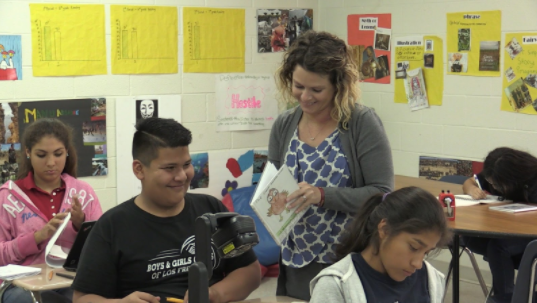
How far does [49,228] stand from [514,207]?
225 centimetres

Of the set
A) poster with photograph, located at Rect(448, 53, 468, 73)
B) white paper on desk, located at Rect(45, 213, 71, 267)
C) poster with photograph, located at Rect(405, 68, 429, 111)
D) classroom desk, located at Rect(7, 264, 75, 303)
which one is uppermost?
poster with photograph, located at Rect(448, 53, 468, 73)

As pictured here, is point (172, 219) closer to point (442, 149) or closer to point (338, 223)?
point (338, 223)

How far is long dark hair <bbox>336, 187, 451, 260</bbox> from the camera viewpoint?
1886mm

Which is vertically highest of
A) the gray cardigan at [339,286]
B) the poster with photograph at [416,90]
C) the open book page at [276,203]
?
Answer: the poster with photograph at [416,90]

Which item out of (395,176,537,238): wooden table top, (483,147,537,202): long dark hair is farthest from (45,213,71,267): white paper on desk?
(483,147,537,202): long dark hair

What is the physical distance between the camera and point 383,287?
191cm

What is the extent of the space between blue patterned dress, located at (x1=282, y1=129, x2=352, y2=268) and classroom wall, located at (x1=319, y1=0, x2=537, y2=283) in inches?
97.6

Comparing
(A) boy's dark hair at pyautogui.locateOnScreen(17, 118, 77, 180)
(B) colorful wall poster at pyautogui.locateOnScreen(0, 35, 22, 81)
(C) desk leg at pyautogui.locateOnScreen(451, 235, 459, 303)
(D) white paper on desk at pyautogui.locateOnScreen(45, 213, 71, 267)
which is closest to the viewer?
(D) white paper on desk at pyautogui.locateOnScreen(45, 213, 71, 267)

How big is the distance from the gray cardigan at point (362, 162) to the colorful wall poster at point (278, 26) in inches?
118

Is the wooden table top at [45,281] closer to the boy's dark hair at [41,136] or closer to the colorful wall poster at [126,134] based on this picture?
the boy's dark hair at [41,136]

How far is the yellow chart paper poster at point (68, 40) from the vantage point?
4.12 metres

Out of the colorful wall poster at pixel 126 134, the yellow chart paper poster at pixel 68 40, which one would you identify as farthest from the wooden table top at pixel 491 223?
the yellow chart paper poster at pixel 68 40

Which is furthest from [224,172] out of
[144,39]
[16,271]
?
[16,271]

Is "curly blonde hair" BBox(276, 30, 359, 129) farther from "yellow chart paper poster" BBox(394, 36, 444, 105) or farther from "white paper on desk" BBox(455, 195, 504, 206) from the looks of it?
"yellow chart paper poster" BBox(394, 36, 444, 105)
